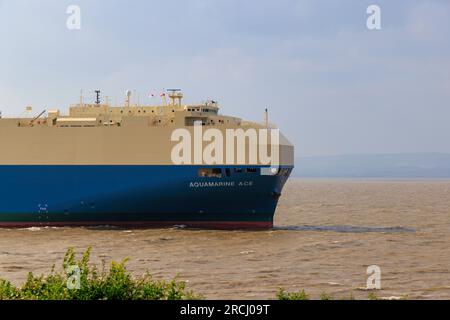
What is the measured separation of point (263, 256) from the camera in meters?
29.2

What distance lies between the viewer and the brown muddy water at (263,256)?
2239 centimetres

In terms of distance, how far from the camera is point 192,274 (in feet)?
79.8

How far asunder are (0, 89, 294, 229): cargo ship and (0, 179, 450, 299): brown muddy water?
124cm

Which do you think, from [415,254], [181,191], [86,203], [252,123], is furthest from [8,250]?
[415,254]

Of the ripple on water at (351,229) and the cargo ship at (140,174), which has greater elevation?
the cargo ship at (140,174)

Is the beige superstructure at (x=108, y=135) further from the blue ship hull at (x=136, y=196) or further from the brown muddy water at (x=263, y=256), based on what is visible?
the brown muddy water at (x=263, y=256)

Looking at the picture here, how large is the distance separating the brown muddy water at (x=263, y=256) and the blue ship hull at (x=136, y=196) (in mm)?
1043

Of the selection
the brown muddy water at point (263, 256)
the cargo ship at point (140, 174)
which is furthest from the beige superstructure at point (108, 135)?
the brown muddy water at point (263, 256)

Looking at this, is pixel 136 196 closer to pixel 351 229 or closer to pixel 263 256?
pixel 263 256

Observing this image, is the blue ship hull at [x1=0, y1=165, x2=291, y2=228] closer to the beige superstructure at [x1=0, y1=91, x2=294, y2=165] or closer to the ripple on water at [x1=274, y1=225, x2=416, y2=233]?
the beige superstructure at [x1=0, y1=91, x2=294, y2=165]

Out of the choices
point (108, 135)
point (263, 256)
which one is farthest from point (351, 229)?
point (108, 135)

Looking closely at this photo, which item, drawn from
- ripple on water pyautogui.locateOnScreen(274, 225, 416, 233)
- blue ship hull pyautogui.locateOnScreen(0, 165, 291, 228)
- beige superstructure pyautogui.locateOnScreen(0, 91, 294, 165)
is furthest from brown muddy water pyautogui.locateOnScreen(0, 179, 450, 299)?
beige superstructure pyautogui.locateOnScreen(0, 91, 294, 165)

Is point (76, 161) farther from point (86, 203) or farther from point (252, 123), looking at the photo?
point (252, 123)

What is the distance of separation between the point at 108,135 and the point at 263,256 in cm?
1463
